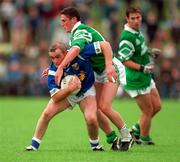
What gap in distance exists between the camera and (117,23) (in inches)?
1176

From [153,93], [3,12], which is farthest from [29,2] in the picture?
[153,93]

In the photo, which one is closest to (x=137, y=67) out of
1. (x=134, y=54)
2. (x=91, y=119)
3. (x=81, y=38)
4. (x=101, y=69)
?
(x=134, y=54)

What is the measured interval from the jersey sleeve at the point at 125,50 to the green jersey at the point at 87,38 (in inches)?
55.0

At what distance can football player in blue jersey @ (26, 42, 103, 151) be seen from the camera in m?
12.8

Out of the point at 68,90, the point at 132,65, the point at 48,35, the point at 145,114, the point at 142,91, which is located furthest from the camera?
the point at 48,35

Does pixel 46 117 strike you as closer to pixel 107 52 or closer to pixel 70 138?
pixel 107 52

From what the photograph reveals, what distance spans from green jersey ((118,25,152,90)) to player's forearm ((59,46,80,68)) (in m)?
2.13

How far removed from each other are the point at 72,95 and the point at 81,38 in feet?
2.89

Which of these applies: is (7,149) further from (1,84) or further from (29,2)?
(29,2)

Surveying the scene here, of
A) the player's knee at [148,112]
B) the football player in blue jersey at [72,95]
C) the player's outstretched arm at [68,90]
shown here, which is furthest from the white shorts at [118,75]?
the player's knee at [148,112]

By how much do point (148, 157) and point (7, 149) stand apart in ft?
7.67

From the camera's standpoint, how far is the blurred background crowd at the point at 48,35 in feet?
95.7

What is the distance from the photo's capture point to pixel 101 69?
13320mm

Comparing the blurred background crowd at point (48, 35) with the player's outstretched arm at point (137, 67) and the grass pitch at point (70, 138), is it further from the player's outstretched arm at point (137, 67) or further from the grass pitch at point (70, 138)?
the player's outstretched arm at point (137, 67)
